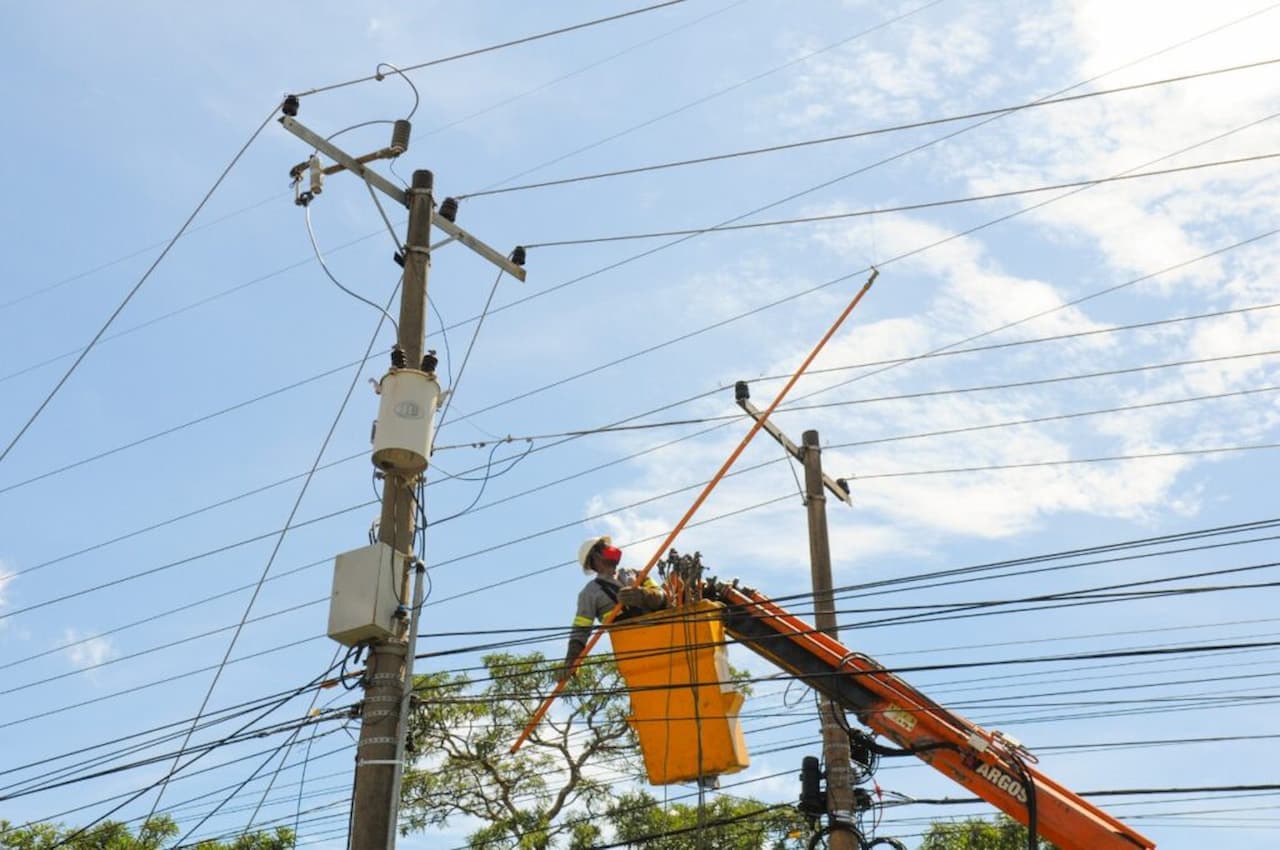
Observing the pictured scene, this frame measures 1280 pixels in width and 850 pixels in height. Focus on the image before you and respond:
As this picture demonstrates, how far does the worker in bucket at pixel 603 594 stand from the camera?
10.2 m

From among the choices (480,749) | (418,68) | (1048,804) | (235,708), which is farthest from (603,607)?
(480,749)

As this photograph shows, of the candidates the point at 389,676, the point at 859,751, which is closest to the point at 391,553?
Result: the point at 389,676

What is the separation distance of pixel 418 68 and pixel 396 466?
4.05 meters

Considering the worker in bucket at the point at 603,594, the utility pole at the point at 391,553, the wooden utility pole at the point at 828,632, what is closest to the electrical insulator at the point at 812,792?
the wooden utility pole at the point at 828,632

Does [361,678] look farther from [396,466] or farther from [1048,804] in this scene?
[1048,804]

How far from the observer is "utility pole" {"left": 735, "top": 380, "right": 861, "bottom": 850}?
39.1 feet

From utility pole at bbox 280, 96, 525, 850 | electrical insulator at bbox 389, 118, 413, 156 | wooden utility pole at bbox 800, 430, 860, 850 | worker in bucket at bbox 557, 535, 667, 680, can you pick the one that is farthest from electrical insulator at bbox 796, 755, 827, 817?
electrical insulator at bbox 389, 118, 413, 156

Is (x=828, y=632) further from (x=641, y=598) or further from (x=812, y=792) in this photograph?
(x=641, y=598)

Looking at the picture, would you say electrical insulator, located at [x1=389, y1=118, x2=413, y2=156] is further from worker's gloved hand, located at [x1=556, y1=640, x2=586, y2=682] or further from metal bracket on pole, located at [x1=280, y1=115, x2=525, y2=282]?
worker's gloved hand, located at [x1=556, y1=640, x2=586, y2=682]

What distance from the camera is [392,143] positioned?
428 inches

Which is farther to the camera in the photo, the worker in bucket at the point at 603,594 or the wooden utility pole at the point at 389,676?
the worker in bucket at the point at 603,594

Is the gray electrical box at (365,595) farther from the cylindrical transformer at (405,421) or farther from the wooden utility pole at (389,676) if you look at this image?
the cylindrical transformer at (405,421)

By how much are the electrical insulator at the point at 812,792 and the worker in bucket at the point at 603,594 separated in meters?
2.82

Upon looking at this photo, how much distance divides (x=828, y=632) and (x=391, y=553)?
17.2ft
